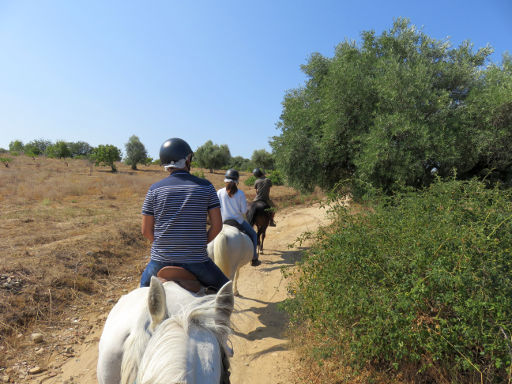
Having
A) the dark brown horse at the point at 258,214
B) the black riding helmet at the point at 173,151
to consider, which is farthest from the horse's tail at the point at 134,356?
the dark brown horse at the point at 258,214

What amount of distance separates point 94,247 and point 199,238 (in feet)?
21.5

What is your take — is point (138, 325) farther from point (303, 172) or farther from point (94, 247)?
point (303, 172)

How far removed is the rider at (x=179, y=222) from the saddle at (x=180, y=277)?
112 mm

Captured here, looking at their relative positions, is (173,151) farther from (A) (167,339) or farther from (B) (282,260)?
(B) (282,260)

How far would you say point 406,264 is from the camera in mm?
2951

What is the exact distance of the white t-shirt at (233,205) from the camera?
580 centimetres

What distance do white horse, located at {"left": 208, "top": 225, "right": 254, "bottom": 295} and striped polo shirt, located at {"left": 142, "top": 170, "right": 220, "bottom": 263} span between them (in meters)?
2.55

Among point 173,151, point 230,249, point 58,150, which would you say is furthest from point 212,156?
point 173,151

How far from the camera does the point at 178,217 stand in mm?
2410

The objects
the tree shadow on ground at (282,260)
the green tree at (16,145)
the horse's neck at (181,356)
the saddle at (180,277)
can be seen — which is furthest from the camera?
the green tree at (16,145)

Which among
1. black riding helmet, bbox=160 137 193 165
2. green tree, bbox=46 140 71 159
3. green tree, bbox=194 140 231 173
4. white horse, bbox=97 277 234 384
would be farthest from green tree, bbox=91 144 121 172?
white horse, bbox=97 277 234 384

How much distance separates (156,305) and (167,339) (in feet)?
0.71

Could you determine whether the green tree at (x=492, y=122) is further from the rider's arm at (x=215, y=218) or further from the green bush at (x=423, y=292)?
the rider's arm at (x=215, y=218)

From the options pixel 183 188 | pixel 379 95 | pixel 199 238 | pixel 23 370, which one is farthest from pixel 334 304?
pixel 379 95
